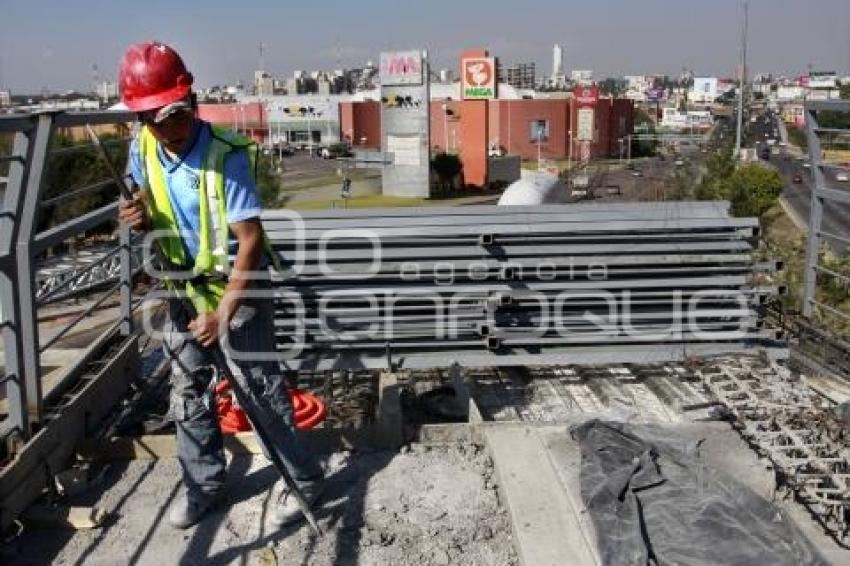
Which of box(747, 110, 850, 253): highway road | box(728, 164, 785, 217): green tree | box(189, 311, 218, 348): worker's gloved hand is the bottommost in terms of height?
box(747, 110, 850, 253): highway road

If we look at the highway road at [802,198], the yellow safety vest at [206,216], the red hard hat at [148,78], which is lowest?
the highway road at [802,198]

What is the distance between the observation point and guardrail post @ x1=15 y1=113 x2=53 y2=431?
12.0 ft

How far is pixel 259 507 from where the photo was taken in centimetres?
389

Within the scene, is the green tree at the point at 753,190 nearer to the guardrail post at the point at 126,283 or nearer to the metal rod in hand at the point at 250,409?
the guardrail post at the point at 126,283

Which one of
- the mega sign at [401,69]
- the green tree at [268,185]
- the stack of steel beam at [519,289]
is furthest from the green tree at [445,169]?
the stack of steel beam at [519,289]

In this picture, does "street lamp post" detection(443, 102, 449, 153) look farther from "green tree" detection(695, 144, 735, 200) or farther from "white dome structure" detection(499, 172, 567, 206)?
"white dome structure" detection(499, 172, 567, 206)

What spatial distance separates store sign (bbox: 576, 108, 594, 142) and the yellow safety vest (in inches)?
2740

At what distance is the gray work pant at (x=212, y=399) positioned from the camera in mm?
3643

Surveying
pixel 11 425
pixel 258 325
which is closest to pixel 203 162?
pixel 258 325

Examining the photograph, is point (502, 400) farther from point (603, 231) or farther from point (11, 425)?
point (11, 425)

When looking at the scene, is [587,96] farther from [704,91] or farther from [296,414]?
[704,91]

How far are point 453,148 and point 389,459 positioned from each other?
62756 millimetres

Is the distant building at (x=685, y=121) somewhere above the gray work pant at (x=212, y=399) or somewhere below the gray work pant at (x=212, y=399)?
above

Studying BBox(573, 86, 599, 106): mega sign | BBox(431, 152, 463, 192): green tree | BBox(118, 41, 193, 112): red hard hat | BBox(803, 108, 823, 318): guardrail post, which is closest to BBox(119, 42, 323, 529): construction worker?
BBox(118, 41, 193, 112): red hard hat
